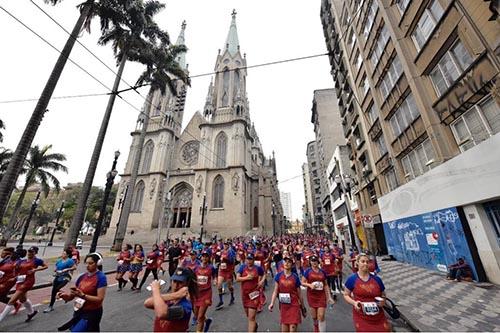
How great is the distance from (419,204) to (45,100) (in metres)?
19.1

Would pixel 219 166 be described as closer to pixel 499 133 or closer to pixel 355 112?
pixel 355 112

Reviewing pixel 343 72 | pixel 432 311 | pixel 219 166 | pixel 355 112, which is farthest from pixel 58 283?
pixel 219 166

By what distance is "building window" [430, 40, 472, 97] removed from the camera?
27.0ft

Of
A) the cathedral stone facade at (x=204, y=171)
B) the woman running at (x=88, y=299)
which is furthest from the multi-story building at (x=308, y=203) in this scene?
the woman running at (x=88, y=299)

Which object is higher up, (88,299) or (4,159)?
(4,159)

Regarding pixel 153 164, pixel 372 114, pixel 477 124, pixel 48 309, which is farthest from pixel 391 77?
pixel 153 164

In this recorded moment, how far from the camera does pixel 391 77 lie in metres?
13.3

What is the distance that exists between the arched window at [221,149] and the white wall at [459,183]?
2828cm

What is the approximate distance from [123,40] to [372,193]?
2435 centimetres

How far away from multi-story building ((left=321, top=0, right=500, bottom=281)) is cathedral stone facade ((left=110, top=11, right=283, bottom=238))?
22.3m

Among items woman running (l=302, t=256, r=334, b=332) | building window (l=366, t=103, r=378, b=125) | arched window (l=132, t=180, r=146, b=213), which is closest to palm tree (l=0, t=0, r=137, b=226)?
woman running (l=302, t=256, r=334, b=332)

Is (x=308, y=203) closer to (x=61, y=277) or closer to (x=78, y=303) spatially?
(x=61, y=277)

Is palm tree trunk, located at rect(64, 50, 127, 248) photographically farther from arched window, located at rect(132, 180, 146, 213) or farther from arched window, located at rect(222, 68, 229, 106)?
arched window, located at rect(222, 68, 229, 106)

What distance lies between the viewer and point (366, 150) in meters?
18.5
